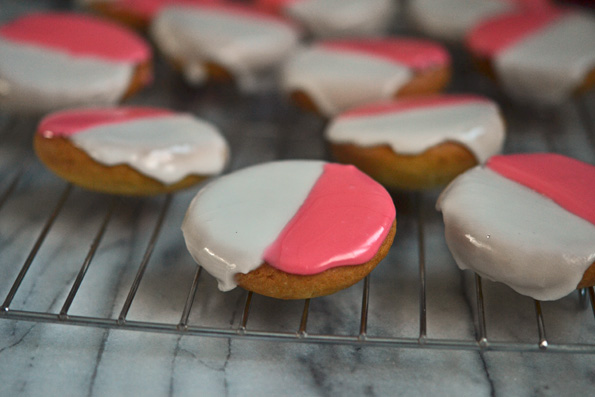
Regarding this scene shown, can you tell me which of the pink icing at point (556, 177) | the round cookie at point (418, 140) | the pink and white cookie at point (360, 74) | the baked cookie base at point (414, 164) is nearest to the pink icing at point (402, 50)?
the pink and white cookie at point (360, 74)

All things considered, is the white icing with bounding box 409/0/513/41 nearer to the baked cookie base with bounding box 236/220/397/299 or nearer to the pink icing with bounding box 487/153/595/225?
the pink icing with bounding box 487/153/595/225

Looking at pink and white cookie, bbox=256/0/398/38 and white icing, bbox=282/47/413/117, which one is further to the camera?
pink and white cookie, bbox=256/0/398/38

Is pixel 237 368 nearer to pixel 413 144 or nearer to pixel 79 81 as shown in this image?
pixel 413 144

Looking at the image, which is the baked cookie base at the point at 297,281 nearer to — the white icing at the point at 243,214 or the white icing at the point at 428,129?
the white icing at the point at 243,214

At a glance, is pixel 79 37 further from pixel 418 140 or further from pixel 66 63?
pixel 418 140

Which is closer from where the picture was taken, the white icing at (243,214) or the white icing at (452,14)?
the white icing at (243,214)

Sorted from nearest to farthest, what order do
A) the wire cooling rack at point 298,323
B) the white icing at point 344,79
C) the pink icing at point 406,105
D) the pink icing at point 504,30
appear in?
the wire cooling rack at point 298,323, the pink icing at point 406,105, the white icing at point 344,79, the pink icing at point 504,30

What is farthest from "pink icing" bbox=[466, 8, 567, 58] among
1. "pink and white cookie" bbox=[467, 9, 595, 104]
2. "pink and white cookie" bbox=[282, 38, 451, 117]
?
"pink and white cookie" bbox=[282, 38, 451, 117]
